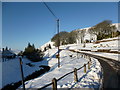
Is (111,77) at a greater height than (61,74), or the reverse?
(111,77)

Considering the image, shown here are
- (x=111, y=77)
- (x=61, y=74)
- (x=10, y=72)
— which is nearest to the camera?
(x=111, y=77)

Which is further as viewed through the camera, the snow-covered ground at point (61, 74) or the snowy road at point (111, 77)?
the snow-covered ground at point (61, 74)

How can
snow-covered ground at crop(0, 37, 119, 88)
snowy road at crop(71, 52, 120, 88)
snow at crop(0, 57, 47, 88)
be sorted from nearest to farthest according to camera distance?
snowy road at crop(71, 52, 120, 88), snow-covered ground at crop(0, 37, 119, 88), snow at crop(0, 57, 47, 88)

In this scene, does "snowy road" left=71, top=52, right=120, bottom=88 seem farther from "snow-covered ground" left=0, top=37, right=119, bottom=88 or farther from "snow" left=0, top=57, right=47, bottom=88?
"snow" left=0, top=57, right=47, bottom=88

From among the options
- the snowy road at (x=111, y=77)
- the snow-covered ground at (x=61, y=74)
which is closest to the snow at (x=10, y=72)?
the snow-covered ground at (x=61, y=74)

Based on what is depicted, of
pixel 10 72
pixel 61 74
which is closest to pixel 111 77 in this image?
pixel 61 74

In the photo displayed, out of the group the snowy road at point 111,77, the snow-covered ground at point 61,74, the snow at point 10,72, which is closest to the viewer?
the snowy road at point 111,77

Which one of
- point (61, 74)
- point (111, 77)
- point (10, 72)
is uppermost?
point (111, 77)

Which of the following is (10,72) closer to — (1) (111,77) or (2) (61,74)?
(2) (61,74)

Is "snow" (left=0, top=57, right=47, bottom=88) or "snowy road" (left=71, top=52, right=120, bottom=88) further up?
"snowy road" (left=71, top=52, right=120, bottom=88)

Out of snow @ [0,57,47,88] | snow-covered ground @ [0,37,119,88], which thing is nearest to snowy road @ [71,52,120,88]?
snow-covered ground @ [0,37,119,88]

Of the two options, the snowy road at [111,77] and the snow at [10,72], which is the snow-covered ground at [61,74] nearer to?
the snow at [10,72]

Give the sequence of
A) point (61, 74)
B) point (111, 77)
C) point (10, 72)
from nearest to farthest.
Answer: point (111, 77)
point (61, 74)
point (10, 72)

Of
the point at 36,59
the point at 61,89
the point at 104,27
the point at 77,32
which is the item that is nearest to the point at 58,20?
the point at 61,89
